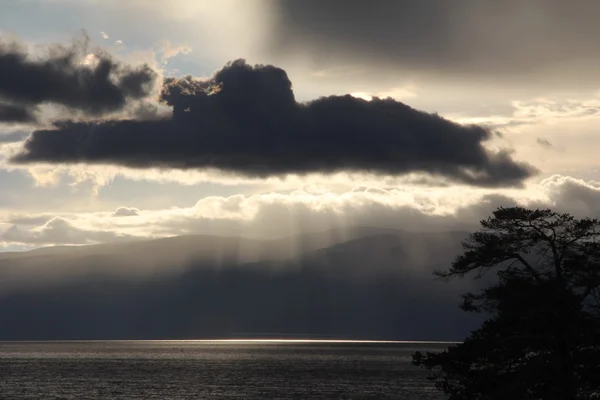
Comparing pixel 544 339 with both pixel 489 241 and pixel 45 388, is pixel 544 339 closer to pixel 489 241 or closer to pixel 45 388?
pixel 489 241

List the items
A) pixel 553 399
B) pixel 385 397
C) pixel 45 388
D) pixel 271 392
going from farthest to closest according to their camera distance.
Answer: pixel 45 388, pixel 271 392, pixel 385 397, pixel 553 399

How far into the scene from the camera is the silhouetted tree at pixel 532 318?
40.2 meters

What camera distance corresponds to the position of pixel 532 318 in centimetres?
4109

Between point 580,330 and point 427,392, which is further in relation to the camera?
point 427,392

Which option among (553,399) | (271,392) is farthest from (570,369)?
(271,392)

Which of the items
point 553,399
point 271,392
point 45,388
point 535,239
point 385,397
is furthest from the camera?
point 45,388

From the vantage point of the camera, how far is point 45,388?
520 ft

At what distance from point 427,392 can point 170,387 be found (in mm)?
52185

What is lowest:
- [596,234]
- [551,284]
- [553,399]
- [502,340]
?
[553,399]

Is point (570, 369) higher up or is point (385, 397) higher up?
point (570, 369)

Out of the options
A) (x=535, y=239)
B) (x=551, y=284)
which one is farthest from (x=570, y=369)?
(x=535, y=239)

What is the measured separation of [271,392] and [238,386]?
728 inches

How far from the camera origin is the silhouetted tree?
40.2m

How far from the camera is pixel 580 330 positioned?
1594 inches
